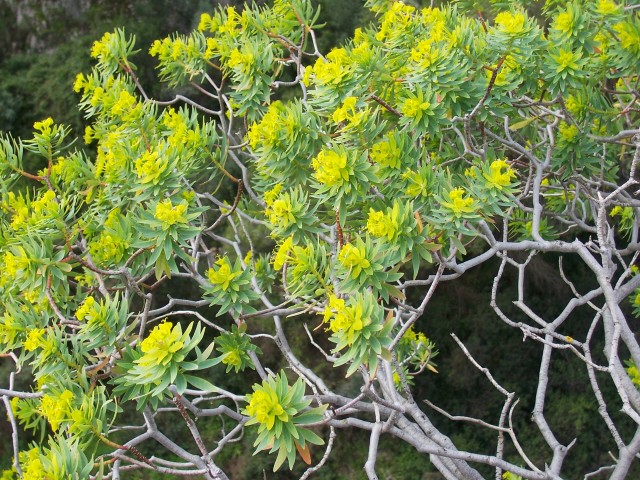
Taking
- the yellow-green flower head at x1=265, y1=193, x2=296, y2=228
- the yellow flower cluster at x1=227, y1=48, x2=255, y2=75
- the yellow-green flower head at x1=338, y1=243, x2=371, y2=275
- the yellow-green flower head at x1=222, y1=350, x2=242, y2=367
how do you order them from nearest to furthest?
the yellow-green flower head at x1=338, y1=243, x2=371, y2=275, the yellow-green flower head at x1=265, y1=193, x2=296, y2=228, the yellow-green flower head at x1=222, y1=350, x2=242, y2=367, the yellow flower cluster at x1=227, y1=48, x2=255, y2=75

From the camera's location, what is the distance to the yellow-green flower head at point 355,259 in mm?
1663

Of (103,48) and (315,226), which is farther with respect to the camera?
(103,48)

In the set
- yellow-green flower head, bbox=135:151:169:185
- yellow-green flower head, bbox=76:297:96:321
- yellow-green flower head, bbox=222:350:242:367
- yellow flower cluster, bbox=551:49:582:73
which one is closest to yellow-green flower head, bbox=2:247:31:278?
yellow-green flower head, bbox=76:297:96:321

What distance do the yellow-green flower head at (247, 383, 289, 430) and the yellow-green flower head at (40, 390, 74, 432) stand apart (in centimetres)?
52

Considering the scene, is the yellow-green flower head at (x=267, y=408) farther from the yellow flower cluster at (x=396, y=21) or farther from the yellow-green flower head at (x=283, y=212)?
the yellow flower cluster at (x=396, y=21)

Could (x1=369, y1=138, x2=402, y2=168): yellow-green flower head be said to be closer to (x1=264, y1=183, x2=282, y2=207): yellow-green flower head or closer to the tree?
the tree

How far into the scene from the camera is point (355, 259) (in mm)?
1673

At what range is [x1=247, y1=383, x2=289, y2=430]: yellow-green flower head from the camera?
147 cm

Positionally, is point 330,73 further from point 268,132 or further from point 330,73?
point 268,132

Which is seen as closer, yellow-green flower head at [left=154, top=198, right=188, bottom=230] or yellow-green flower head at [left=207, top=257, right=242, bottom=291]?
yellow-green flower head at [left=154, top=198, right=188, bottom=230]

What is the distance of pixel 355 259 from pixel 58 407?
0.81 metres

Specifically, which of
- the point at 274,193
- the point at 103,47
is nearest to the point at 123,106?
the point at 103,47

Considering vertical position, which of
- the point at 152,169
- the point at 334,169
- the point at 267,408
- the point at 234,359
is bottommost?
the point at 234,359

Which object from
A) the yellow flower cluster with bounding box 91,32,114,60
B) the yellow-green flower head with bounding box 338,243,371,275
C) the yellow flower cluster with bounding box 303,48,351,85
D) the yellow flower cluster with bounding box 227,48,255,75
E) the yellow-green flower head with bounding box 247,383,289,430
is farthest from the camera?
the yellow flower cluster with bounding box 91,32,114,60
